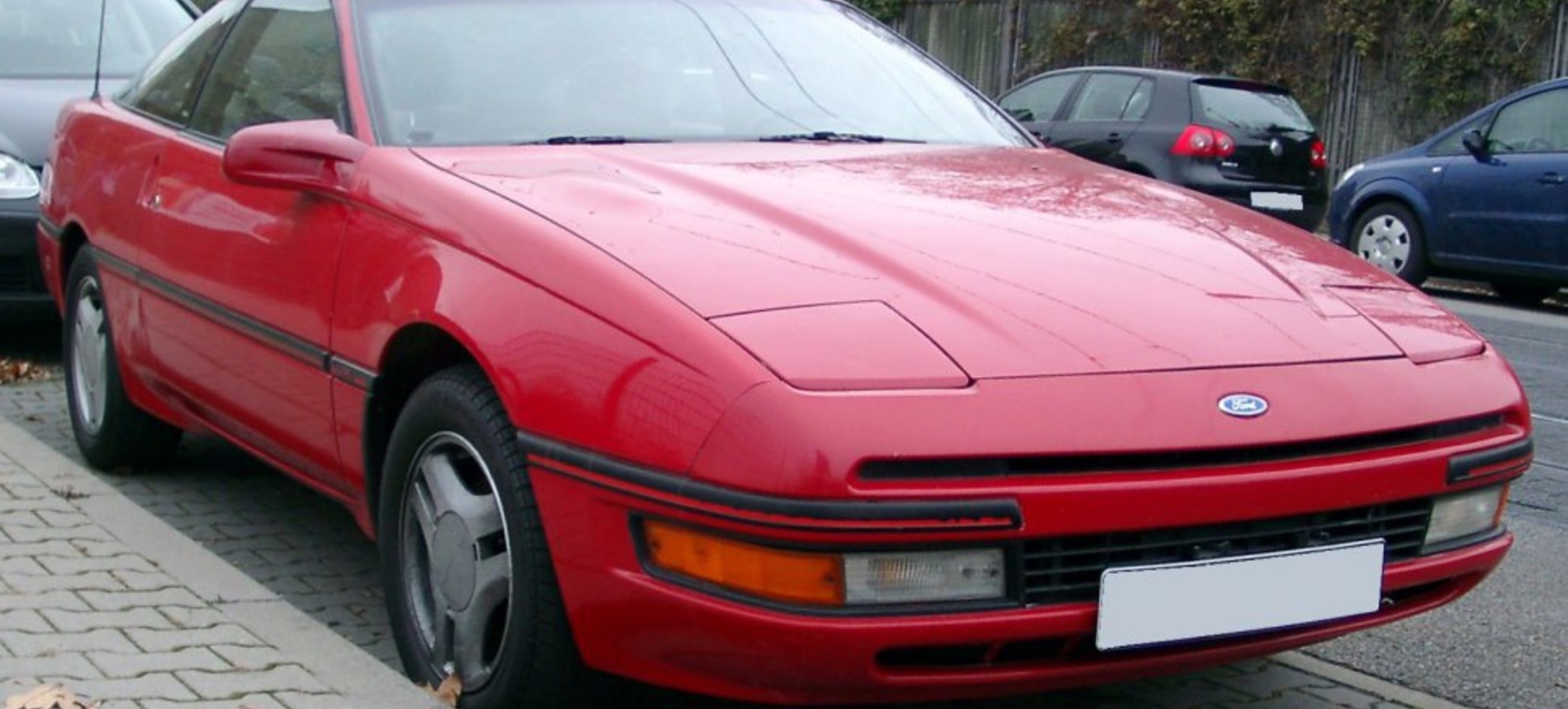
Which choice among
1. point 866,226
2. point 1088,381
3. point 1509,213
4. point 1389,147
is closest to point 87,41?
point 866,226

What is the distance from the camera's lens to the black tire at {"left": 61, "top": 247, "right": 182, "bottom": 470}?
18.5 ft

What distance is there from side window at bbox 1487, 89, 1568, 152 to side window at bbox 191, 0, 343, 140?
9.73m

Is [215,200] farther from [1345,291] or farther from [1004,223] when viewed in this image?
[1345,291]

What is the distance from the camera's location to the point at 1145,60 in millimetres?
21703

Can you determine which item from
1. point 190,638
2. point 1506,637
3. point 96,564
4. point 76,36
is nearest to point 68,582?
point 96,564

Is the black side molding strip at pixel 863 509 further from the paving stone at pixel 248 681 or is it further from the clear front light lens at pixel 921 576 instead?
the paving stone at pixel 248 681

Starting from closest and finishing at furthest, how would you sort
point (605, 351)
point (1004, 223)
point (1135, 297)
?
point (605, 351)
point (1135, 297)
point (1004, 223)

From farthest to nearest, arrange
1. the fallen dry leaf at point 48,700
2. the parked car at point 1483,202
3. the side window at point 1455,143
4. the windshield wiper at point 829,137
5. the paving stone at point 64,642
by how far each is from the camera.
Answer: the side window at point 1455,143 < the parked car at point 1483,202 < the windshield wiper at point 829,137 < the paving stone at point 64,642 < the fallen dry leaf at point 48,700

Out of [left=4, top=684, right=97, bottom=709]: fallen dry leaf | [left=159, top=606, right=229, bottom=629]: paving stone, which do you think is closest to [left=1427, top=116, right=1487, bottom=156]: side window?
[left=159, top=606, right=229, bottom=629]: paving stone

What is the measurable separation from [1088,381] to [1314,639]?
2.10ft

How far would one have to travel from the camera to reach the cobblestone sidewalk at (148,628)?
3516mm

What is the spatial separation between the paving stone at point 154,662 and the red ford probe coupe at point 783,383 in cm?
37

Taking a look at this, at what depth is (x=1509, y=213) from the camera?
12953mm

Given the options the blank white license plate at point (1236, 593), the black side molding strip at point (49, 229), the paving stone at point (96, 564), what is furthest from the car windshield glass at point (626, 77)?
the black side molding strip at point (49, 229)
